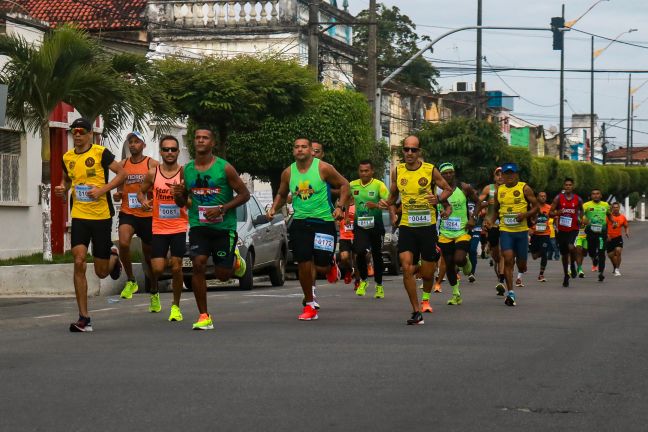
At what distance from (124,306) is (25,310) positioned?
118cm

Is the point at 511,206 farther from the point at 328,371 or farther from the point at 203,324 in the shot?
the point at 328,371

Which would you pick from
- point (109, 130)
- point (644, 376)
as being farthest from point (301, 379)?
point (109, 130)

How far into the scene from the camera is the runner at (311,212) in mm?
14188

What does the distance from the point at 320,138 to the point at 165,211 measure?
24.1 meters

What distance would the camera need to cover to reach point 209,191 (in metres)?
13.1

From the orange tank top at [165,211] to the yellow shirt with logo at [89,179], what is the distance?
2.01 feet

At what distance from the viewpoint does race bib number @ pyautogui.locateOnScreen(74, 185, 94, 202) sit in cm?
1333

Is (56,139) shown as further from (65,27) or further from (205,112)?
(65,27)

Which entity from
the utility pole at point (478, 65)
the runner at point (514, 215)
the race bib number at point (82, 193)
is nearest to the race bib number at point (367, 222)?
the runner at point (514, 215)

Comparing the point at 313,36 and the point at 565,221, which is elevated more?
the point at 313,36

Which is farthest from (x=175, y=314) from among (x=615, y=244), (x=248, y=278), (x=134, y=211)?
(x=615, y=244)

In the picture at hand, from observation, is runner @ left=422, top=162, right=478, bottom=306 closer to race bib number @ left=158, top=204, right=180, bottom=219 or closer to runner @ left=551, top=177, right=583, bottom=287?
race bib number @ left=158, top=204, right=180, bottom=219

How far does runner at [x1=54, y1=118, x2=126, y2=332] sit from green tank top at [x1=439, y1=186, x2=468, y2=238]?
20.4ft

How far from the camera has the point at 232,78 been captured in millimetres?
31094
